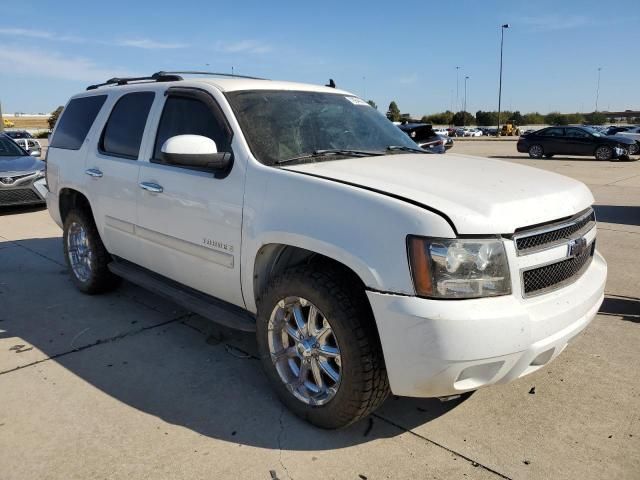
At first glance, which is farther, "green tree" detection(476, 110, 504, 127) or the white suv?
Answer: "green tree" detection(476, 110, 504, 127)

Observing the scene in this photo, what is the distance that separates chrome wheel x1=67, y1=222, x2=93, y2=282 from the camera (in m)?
4.89

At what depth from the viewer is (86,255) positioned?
4938mm

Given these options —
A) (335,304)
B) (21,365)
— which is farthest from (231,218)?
(21,365)

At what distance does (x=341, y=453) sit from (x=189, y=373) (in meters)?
1.29

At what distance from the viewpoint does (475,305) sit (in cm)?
233

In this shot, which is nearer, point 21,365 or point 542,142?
point 21,365

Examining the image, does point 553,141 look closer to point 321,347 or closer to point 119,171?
point 119,171

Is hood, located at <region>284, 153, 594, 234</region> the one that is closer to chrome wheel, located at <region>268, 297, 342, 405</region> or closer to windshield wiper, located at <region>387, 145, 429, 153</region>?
windshield wiper, located at <region>387, 145, 429, 153</region>

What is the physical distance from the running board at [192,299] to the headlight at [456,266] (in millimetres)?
1264

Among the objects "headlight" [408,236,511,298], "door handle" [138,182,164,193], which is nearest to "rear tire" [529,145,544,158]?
"door handle" [138,182,164,193]

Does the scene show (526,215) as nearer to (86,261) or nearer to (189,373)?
(189,373)

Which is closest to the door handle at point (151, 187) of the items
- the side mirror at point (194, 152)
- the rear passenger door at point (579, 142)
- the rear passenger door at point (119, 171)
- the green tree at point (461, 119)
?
the rear passenger door at point (119, 171)

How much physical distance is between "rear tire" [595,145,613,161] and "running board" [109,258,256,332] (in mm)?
21740

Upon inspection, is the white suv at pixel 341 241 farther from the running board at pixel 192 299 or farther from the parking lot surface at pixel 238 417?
the parking lot surface at pixel 238 417
